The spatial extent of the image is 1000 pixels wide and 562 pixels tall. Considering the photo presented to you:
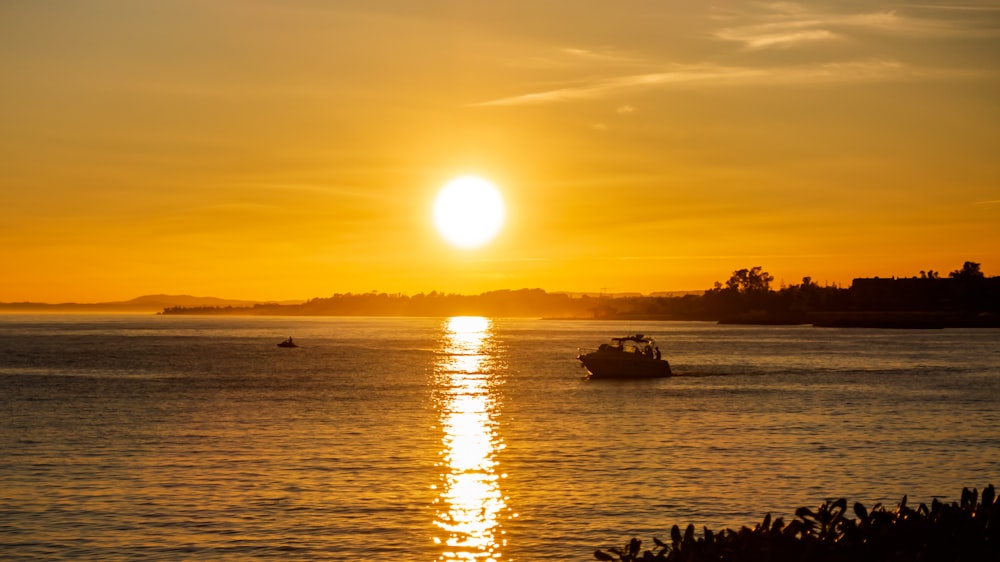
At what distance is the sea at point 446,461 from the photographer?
30.2 metres

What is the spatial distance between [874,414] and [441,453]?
32617 mm

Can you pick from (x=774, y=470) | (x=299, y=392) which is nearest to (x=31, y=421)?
(x=299, y=392)

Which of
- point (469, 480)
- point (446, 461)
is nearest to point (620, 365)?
point (446, 461)

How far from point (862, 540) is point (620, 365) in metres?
85.5

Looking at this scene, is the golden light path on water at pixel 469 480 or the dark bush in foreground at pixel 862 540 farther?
the golden light path on water at pixel 469 480

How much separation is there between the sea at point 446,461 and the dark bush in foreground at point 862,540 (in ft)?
43.2

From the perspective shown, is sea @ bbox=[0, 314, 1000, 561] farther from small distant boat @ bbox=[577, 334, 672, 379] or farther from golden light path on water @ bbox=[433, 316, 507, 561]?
small distant boat @ bbox=[577, 334, 672, 379]

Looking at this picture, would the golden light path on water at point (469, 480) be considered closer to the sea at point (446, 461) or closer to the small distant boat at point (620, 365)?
the sea at point (446, 461)

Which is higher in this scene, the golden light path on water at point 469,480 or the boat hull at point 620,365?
the boat hull at point 620,365

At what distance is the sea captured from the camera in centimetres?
3020

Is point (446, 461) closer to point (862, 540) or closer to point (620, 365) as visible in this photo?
point (862, 540)

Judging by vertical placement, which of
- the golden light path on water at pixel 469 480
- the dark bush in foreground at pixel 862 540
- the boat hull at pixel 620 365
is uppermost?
the dark bush in foreground at pixel 862 540

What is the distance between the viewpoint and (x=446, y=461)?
45.5m

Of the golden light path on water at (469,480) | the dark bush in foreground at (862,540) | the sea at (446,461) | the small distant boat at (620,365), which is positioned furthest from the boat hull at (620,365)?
the dark bush in foreground at (862,540)
